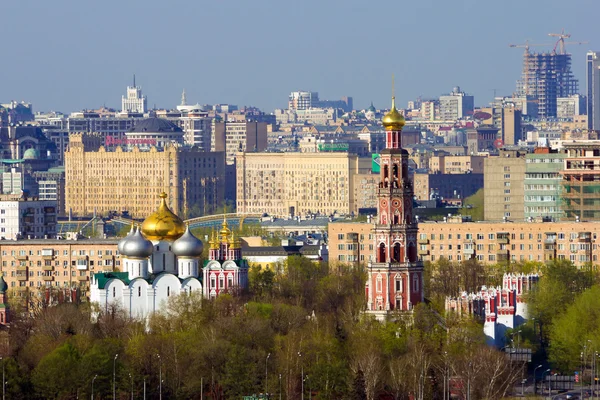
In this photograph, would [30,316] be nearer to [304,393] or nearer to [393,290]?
[393,290]

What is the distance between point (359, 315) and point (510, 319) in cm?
564

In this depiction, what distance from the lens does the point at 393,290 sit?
9969cm

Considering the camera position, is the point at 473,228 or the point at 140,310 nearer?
the point at 140,310

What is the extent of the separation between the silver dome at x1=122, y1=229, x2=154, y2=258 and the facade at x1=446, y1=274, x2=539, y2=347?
12470mm

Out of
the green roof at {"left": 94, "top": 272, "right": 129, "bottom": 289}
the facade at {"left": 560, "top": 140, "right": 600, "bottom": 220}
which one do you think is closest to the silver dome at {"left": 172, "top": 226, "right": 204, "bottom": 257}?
the green roof at {"left": 94, "top": 272, "right": 129, "bottom": 289}

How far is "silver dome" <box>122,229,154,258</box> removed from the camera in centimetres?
10769

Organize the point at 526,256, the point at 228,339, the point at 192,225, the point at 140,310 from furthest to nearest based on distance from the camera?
the point at 192,225, the point at 526,256, the point at 140,310, the point at 228,339

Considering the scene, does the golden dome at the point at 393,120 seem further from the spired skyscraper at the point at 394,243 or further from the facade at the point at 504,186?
the facade at the point at 504,186

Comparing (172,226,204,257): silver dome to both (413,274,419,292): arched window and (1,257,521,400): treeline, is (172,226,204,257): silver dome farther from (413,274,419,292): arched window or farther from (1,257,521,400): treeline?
(413,274,419,292): arched window

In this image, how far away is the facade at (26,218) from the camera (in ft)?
481

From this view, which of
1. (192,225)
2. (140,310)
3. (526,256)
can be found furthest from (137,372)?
(192,225)

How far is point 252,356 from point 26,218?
6232 centimetres

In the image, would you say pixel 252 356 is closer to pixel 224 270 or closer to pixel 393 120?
pixel 393 120

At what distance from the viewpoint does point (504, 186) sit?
149 metres
